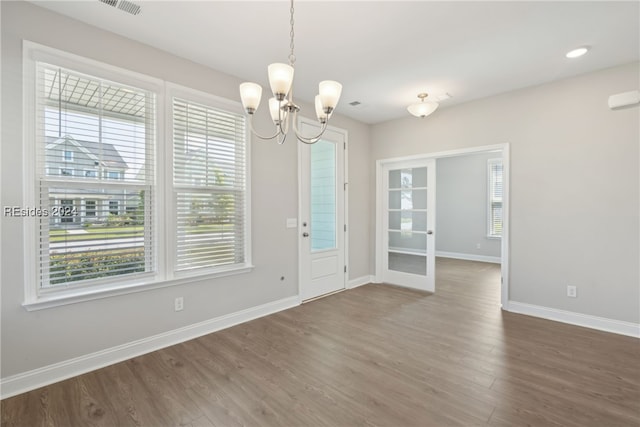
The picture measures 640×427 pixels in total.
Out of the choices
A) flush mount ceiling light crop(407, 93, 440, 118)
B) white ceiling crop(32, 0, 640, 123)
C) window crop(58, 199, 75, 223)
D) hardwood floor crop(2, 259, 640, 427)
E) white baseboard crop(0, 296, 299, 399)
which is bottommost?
hardwood floor crop(2, 259, 640, 427)

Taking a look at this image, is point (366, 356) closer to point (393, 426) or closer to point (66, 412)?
point (393, 426)

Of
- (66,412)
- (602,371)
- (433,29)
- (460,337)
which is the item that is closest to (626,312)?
(602,371)

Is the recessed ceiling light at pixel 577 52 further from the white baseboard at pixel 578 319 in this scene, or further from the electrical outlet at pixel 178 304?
the electrical outlet at pixel 178 304

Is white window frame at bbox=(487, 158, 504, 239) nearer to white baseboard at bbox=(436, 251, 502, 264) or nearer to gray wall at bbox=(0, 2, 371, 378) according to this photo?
white baseboard at bbox=(436, 251, 502, 264)

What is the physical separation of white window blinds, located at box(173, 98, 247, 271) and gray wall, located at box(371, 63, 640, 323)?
132 inches

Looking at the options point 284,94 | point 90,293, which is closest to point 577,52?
point 284,94

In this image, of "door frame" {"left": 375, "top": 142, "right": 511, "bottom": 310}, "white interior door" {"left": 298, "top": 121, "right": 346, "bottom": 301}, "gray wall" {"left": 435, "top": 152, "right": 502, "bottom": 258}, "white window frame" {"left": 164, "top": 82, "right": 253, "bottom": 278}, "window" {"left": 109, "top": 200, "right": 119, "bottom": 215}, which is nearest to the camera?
"window" {"left": 109, "top": 200, "right": 119, "bottom": 215}

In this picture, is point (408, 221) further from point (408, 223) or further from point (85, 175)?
point (85, 175)

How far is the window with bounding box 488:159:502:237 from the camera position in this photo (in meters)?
6.86

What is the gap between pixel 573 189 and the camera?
10.8ft

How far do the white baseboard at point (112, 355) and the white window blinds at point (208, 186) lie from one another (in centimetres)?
63

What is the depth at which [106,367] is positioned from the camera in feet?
7.90

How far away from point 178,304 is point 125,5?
8.57ft

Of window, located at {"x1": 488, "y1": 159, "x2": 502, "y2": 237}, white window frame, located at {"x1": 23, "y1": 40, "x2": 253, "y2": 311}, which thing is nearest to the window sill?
white window frame, located at {"x1": 23, "y1": 40, "x2": 253, "y2": 311}
